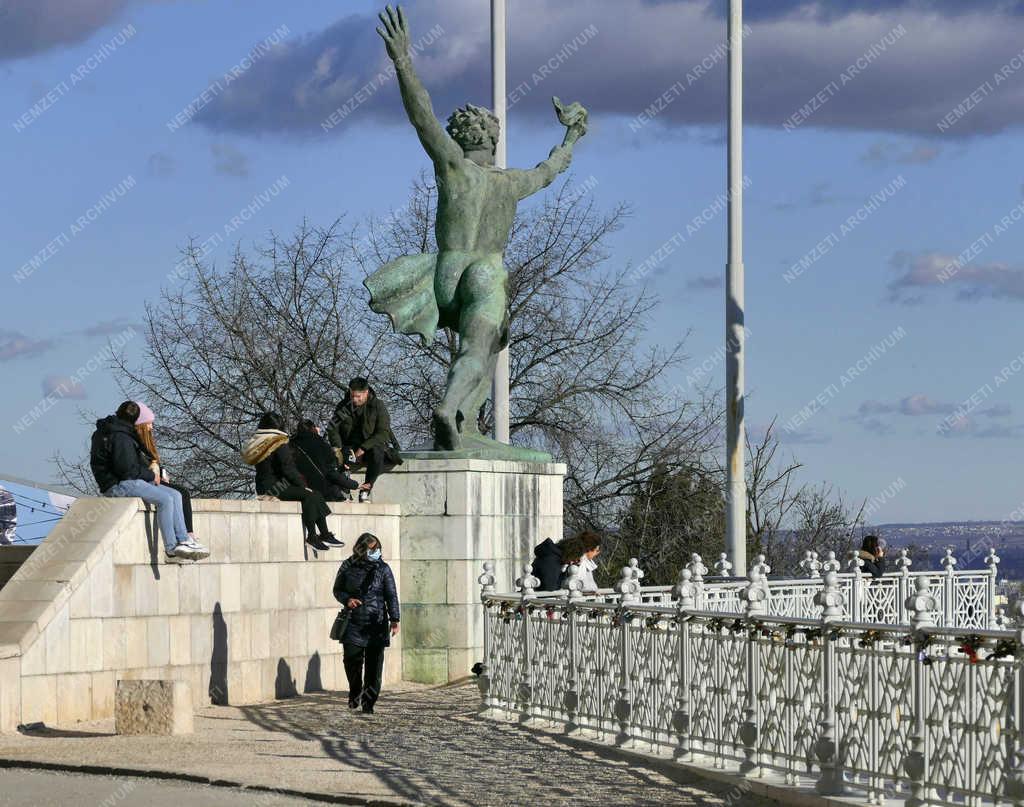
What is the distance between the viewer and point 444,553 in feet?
61.8

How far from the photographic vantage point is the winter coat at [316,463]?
59.3 feet

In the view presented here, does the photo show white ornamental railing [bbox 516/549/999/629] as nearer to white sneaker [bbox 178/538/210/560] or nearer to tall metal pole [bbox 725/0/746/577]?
tall metal pole [bbox 725/0/746/577]

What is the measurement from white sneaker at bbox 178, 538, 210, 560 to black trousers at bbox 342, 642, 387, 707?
1.42 m

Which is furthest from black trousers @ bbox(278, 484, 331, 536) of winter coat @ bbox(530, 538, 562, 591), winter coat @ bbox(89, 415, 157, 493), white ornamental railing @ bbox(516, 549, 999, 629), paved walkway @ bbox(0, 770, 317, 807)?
paved walkway @ bbox(0, 770, 317, 807)

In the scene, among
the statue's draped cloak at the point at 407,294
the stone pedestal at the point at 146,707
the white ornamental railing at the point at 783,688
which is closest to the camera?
the white ornamental railing at the point at 783,688

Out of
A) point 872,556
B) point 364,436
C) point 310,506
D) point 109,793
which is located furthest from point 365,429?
point 872,556

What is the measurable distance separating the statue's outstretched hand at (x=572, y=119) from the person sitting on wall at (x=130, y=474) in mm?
7002

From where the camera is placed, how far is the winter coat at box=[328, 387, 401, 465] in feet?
61.7

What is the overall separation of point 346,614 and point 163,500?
182 centimetres

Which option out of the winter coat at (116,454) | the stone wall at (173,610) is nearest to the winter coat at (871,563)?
the stone wall at (173,610)

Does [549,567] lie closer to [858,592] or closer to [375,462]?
[375,462]

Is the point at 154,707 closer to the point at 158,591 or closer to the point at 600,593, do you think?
the point at 158,591

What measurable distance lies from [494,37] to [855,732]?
15.4 m

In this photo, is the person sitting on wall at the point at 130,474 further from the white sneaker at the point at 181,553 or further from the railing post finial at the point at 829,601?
the railing post finial at the point at 829,601
